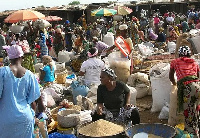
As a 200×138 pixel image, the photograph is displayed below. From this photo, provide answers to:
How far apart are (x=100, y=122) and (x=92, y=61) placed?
2.70 metres

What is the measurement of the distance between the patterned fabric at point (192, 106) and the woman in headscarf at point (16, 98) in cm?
207

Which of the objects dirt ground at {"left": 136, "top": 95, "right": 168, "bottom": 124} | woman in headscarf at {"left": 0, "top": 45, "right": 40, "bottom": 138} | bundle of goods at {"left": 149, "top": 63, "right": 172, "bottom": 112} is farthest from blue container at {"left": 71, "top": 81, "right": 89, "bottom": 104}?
woman in headscarf at {"left": 0, "top": 45, "right": 40, "bottom": 138}

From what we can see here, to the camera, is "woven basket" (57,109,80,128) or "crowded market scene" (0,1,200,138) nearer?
"crowded market scene" (0,1,200,138)

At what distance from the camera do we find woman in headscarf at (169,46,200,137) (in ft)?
14.1

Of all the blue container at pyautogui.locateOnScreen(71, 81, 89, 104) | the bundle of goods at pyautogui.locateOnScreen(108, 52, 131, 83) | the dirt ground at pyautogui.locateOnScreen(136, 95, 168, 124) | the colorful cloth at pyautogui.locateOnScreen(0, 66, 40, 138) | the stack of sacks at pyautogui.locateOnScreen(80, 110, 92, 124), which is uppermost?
the colorful cloth at pyautogui.locateOnScreen(0, 66, 40, 138)

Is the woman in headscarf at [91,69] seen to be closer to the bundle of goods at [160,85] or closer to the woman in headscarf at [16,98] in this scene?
the bundle of goods at [160,85]

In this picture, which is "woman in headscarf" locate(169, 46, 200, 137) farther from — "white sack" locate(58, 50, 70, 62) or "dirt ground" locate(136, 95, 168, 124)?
"white sack" locate(58, 50, 70, 62)

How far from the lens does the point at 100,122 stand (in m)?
3.78

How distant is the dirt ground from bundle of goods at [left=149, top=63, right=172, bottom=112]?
0.14 meters

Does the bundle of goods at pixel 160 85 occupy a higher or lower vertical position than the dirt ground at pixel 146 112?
higher

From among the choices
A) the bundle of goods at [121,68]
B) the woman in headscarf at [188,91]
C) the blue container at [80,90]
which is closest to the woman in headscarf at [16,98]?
the woman in headscarf at [188,91]

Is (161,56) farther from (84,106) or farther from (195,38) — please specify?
(84,106)

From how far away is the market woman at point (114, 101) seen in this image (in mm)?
4188

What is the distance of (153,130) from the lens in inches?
146
